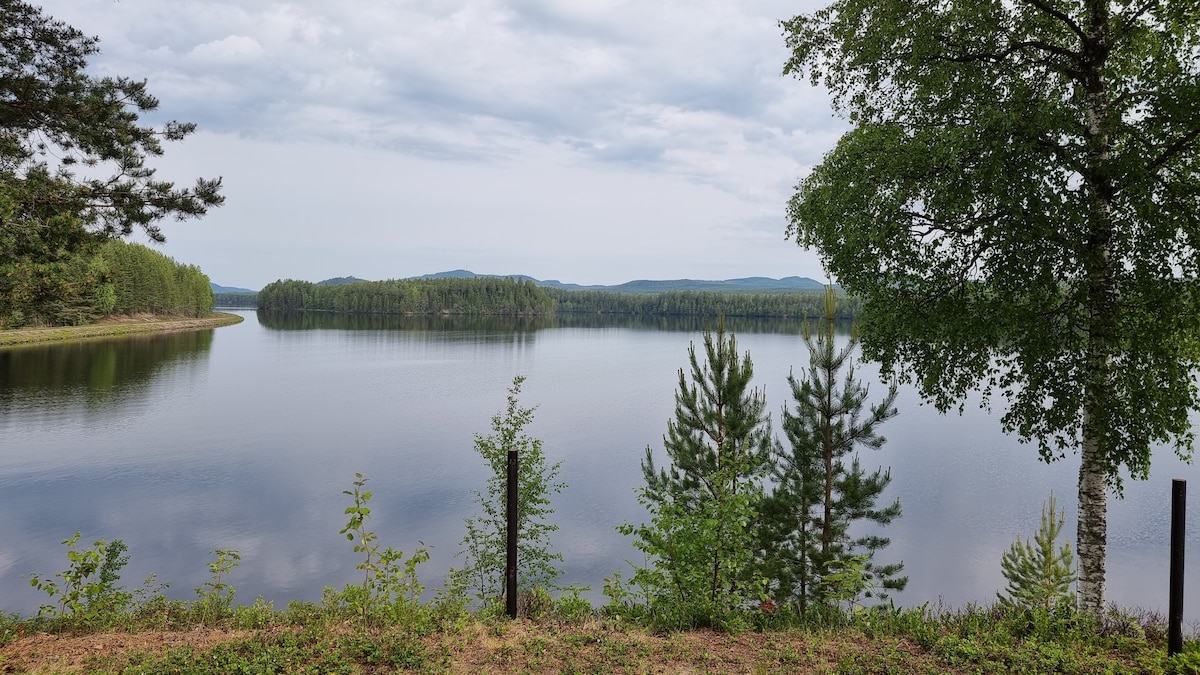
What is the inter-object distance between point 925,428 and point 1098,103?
130ft

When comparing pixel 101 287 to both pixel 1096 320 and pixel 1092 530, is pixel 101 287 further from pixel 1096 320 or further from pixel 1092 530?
pixel 1092 530

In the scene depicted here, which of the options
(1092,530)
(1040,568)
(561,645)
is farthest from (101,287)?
(1040,568)

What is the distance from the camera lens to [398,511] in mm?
24500

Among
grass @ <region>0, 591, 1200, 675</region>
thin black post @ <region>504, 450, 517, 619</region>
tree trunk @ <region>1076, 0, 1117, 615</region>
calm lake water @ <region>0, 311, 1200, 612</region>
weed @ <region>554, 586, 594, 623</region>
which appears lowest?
calm lake water @ <region>0, 311, 1200, 612</region>

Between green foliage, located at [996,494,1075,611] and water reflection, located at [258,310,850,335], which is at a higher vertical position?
water reflection, located at [258,310,850,335]

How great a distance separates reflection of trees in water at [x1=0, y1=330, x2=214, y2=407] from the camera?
44344 millimetres

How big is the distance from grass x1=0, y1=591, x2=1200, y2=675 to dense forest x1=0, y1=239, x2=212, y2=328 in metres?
3.68

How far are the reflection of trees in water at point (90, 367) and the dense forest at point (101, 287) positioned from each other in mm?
4365

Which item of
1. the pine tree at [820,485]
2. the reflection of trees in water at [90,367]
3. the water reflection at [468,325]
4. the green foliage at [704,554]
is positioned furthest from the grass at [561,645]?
the water reflection at [468,325]

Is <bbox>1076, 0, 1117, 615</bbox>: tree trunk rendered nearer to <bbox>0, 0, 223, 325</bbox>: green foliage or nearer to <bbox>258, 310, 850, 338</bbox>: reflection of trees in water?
<bbox>0, 0, 223, 325</bbox>: green foliage

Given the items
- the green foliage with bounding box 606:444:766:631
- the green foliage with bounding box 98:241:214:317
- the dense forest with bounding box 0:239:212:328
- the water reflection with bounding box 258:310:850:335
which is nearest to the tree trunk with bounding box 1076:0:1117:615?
the green foliage with bounding box 606:444:766:631

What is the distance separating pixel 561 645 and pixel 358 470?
2629 centimetres

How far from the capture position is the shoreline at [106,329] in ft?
242

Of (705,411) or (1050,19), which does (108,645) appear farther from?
(705,411)
